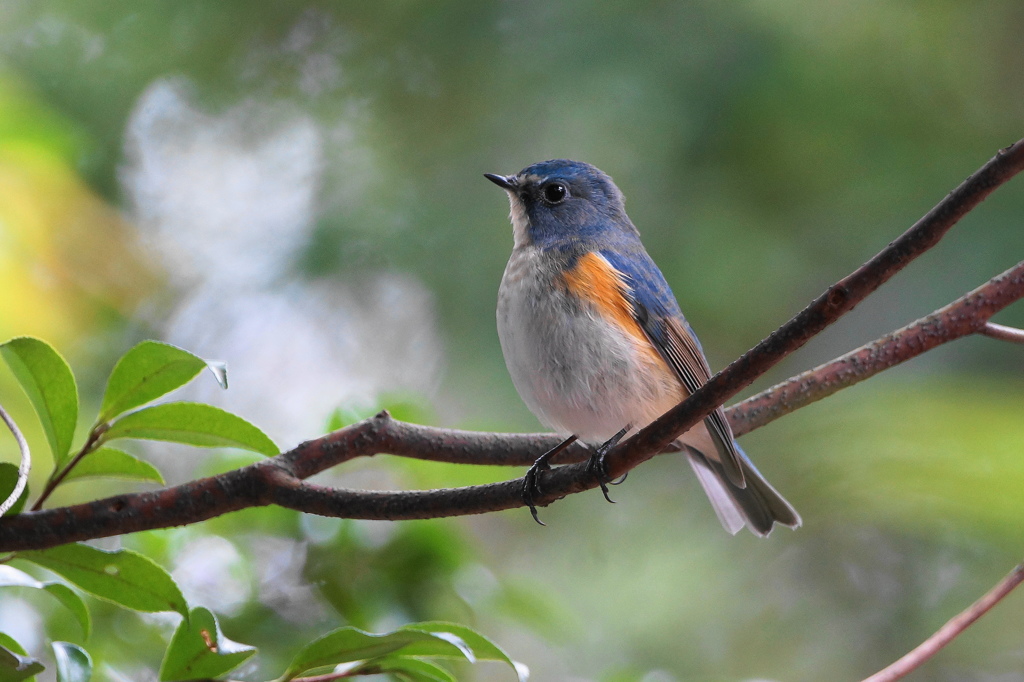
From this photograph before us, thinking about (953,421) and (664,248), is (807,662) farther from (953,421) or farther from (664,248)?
(664,248)

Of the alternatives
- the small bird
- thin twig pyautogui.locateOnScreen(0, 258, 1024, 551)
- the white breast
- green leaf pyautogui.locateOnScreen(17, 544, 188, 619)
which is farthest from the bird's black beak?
green leaf pyautogui.locateOnScreen(17, 544, 188, 619)

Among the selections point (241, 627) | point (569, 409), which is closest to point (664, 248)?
point (569, 409)

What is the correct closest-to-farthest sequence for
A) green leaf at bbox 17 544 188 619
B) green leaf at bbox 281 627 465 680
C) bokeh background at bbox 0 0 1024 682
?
green leaf at bbox 281 627 465 680 < green leaf at bbox 17 544 188 619 < bokeh background at bbox 0 0 1024 682

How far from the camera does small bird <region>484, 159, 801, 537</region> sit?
2.02 metres

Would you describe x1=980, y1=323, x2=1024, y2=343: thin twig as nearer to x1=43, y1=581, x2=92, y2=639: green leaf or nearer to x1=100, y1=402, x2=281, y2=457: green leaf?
x1=100, y1=402, x2=281, y2=457: green leaf

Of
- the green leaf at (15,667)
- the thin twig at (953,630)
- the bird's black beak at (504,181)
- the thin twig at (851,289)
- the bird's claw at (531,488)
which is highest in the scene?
the bird's black beak at (504,181)

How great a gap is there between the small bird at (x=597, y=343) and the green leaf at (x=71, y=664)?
824mm

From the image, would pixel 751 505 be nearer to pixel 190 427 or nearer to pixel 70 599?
pixel 190 427

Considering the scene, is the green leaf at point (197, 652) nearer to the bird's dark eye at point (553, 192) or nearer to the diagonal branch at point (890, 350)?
the diagonal branch at point (890, 350)

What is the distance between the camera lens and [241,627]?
182 cm

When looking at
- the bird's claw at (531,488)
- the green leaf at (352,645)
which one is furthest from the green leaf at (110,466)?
the bird's claw at (531,488)

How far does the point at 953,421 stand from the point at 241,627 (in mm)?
1974

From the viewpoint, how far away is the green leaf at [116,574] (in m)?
1.29

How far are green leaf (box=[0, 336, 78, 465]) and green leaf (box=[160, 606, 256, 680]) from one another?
0.36 meters
